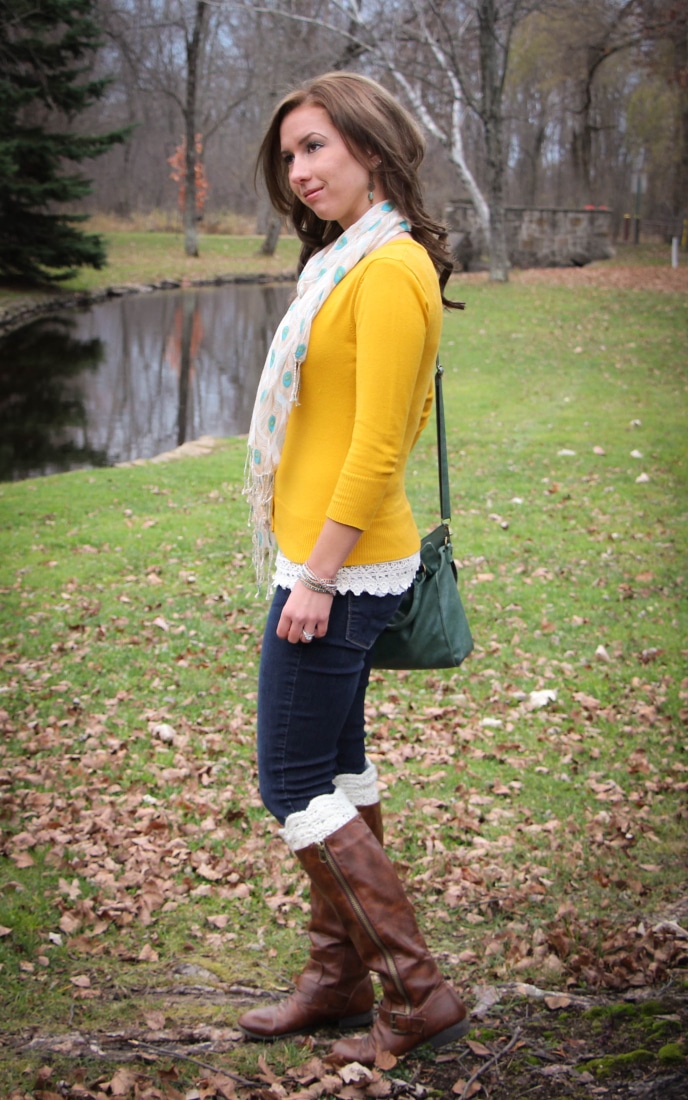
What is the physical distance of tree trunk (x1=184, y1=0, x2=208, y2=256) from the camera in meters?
33.5

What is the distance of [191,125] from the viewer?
115 feet

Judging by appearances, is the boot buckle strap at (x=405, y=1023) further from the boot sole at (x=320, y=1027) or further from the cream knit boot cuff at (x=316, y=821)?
the cream knit boot cuff at (x=316, y=821)

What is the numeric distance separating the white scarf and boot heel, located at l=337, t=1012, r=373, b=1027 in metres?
1.40

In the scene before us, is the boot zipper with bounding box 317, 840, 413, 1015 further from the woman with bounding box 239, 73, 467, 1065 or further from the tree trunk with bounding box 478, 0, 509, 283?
the tree trunk with bounding box 478, 0, 509, 283

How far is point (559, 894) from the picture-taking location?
3.54 m

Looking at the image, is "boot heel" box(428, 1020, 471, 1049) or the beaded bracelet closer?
the beaded bracelet

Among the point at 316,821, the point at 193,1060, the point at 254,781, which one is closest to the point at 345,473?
the point at 316,821

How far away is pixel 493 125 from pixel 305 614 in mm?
25629

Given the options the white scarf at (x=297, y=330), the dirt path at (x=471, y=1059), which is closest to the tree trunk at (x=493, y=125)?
the white scarf at (x=297, y=330)

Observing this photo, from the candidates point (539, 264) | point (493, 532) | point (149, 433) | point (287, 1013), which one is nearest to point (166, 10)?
point (539, 264)

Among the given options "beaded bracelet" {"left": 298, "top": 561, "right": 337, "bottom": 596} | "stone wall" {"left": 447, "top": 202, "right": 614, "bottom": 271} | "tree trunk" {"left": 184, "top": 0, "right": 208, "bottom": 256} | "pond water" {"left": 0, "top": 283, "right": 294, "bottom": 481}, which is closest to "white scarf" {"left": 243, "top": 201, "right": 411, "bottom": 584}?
"beaded bracelet" {"left": 298, "top": 561, "right": 337, "bottom": 596}

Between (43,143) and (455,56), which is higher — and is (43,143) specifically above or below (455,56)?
below

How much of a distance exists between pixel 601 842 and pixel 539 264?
99.1ft

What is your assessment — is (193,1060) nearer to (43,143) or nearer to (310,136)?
(310,136)
